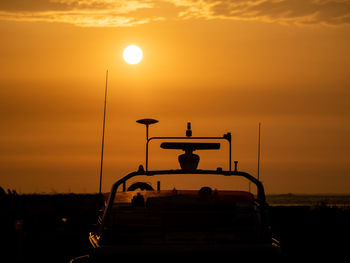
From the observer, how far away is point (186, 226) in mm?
9969

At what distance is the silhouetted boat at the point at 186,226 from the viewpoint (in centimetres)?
934

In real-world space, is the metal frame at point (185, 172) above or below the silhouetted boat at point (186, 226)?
above

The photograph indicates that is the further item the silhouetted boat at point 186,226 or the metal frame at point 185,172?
the metal frame at point 185,172

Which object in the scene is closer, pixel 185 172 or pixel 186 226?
pixel 186 226

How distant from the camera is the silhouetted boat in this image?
9.34m

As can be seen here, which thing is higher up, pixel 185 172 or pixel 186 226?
pixel 185 172

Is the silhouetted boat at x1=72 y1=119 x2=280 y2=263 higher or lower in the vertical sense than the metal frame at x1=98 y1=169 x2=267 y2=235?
lower

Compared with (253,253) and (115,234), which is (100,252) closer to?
(115,234)

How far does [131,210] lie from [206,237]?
1048 millimetres

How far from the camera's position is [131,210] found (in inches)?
414

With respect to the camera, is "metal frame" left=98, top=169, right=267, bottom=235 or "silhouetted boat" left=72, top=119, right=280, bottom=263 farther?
"metal frame" left=98, top=169, right=267, bottom=235

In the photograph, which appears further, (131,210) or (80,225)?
(80,225)

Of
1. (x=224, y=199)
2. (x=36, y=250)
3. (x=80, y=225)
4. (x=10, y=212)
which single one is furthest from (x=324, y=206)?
(x=224, y=199)

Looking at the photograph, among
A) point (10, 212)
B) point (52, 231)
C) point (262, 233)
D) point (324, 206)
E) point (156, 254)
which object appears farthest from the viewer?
point (324, 206)
